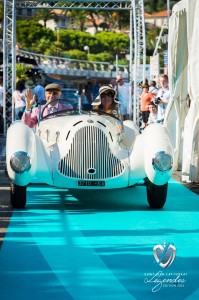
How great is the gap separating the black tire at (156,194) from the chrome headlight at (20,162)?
1.70 metres

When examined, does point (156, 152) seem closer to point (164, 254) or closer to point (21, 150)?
point (21, 150)

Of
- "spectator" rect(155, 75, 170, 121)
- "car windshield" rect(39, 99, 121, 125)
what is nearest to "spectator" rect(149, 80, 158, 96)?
"spectator" rect(155, 75, 170, 121)

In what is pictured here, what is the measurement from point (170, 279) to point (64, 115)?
5081mm

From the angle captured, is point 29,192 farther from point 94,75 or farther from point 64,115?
point 94,75

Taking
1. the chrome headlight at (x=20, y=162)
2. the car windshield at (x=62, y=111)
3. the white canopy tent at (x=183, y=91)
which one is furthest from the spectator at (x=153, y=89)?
the chrome headlight at (x=20, y=162)

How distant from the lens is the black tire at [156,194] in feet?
33.6

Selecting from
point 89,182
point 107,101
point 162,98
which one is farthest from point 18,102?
point 89,182

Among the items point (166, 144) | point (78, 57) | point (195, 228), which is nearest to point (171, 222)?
point (195, 228)

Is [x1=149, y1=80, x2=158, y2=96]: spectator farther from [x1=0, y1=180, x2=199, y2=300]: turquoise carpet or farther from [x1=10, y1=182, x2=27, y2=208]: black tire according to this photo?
[x1=10, y1=182, x2=27, y2=208]: black tire

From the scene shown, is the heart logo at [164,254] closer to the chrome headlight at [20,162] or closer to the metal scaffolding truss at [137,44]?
the chrome headlight at [20,162]

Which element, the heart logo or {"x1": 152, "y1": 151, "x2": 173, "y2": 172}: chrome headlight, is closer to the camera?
the heart logo

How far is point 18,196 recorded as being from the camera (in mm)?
10148

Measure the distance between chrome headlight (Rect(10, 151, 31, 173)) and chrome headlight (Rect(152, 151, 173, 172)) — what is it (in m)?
1.62

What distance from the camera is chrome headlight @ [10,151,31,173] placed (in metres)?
9.76
